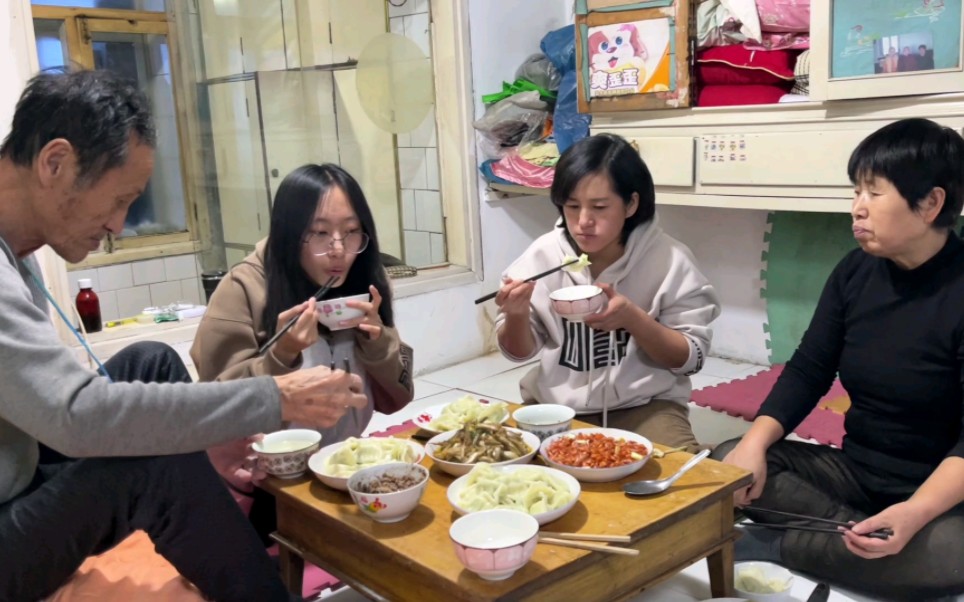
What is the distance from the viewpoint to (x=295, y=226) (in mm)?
1895

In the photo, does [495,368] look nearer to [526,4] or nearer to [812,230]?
[812,230]

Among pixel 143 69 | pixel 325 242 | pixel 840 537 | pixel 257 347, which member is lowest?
pixel 840 537

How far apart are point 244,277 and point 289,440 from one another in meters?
0.46

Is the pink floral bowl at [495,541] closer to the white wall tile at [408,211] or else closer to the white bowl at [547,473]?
the white bowl at [547,473]

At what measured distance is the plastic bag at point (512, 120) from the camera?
3553 millimetres

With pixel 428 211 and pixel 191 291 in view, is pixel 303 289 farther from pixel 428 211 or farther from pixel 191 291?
pixel 191 291

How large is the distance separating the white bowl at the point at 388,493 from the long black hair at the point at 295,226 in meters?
0.61

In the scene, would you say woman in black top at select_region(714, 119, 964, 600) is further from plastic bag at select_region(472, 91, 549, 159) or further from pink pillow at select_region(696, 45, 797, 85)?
plastic bag at select_region(472, 91, 549, 159)

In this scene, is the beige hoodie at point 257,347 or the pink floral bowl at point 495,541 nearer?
the pink floral bowl at point 495,541

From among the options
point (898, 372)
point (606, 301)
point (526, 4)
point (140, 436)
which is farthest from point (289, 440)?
point (526, 4)

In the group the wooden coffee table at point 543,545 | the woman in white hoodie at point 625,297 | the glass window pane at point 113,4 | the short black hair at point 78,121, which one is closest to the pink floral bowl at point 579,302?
the woman in white hoodie at point 625,297

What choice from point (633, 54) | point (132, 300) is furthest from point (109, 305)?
point (633, 54)

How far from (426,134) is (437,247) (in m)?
0.50

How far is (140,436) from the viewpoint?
1.24 m
